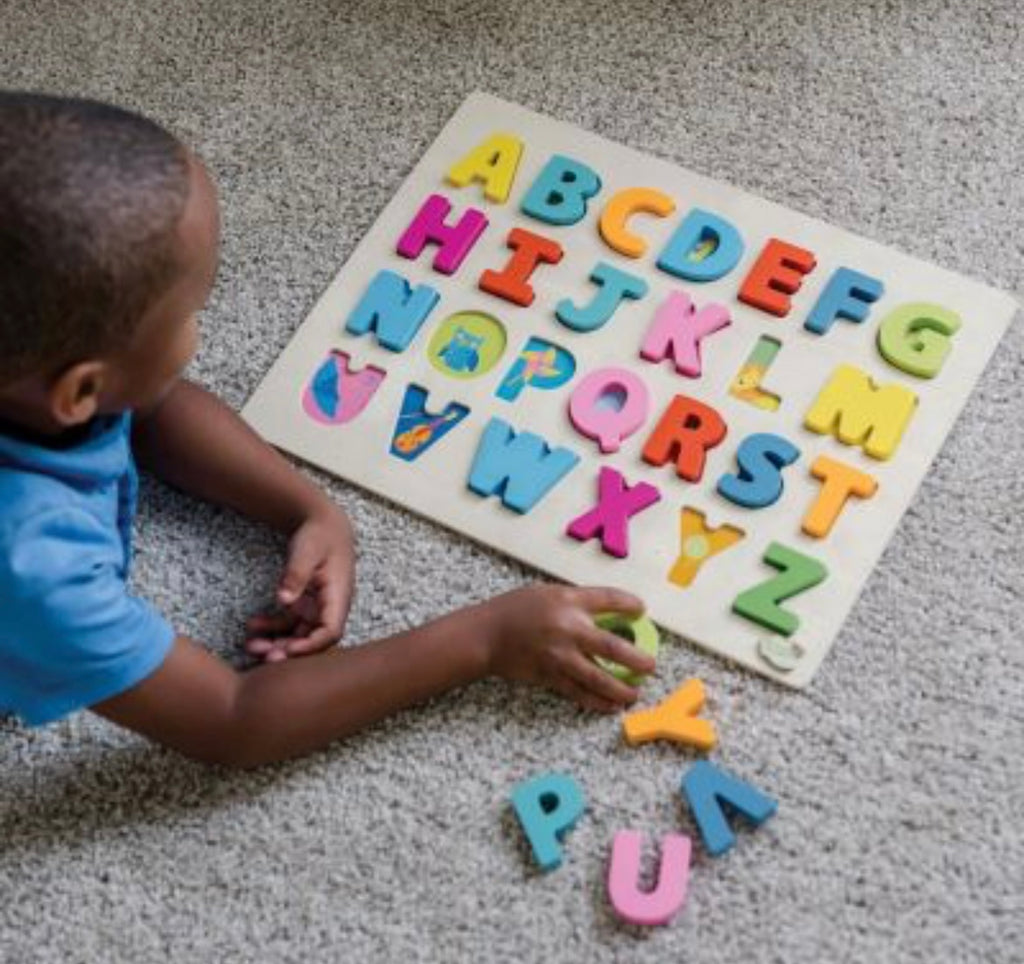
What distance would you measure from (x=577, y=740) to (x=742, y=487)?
200 mm

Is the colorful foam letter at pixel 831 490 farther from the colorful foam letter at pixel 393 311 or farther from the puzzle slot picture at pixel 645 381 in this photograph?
the colorful foam letter at pixel 393 311

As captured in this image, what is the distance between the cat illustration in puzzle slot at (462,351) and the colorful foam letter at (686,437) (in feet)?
0.45

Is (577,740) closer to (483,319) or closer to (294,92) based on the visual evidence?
(483,319)

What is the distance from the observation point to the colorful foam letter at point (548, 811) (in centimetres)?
93

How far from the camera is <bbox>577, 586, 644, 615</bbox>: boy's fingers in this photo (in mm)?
989

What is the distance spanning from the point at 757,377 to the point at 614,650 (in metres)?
0.24

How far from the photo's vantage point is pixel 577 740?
38.4 inches

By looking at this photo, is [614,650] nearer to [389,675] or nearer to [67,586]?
[389,675]

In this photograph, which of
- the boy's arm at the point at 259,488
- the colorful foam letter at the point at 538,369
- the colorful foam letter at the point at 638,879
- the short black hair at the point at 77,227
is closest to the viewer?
the short black hair at the point at 77,227

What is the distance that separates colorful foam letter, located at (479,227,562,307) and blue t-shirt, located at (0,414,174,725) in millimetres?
317

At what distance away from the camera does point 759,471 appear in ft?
3.48

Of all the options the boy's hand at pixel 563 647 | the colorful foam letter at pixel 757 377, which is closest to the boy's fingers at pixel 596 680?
the boy's hand at pixel 563 647

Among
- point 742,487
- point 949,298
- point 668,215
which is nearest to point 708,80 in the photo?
point 668,215

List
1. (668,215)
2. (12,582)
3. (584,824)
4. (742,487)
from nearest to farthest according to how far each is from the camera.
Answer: (12,582), (584,824), (742,487), (668,215)
